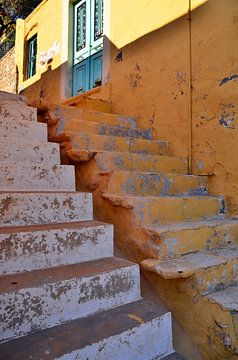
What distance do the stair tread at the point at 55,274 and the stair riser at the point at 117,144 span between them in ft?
3.95

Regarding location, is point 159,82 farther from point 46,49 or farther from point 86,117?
point 46,49

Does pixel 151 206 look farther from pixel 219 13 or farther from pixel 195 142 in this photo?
pixel 219 13

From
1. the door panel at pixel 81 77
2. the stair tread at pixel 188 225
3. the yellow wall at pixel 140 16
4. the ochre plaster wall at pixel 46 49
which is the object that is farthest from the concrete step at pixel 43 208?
the ochre plaster wall at pixel 46 49

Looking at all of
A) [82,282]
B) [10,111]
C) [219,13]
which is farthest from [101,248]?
[219,13]

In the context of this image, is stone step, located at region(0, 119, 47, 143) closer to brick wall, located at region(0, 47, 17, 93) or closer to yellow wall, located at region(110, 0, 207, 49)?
yellow wall, located at region(110, 0, 207, 49)

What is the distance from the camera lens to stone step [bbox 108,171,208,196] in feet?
7.25

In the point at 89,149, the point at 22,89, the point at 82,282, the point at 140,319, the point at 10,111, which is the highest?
the point at 22,89

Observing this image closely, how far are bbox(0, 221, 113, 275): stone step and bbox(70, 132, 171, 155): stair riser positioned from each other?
978 mm

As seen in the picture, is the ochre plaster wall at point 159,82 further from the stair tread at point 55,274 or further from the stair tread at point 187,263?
the stair tread at point 55,274

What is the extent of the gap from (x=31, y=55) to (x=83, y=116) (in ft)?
16.5

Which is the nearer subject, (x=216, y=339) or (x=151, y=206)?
(x=216, y=339)

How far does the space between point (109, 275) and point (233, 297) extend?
27.6 inches

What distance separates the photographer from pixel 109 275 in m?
1.50

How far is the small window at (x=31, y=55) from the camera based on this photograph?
23.0 feet
